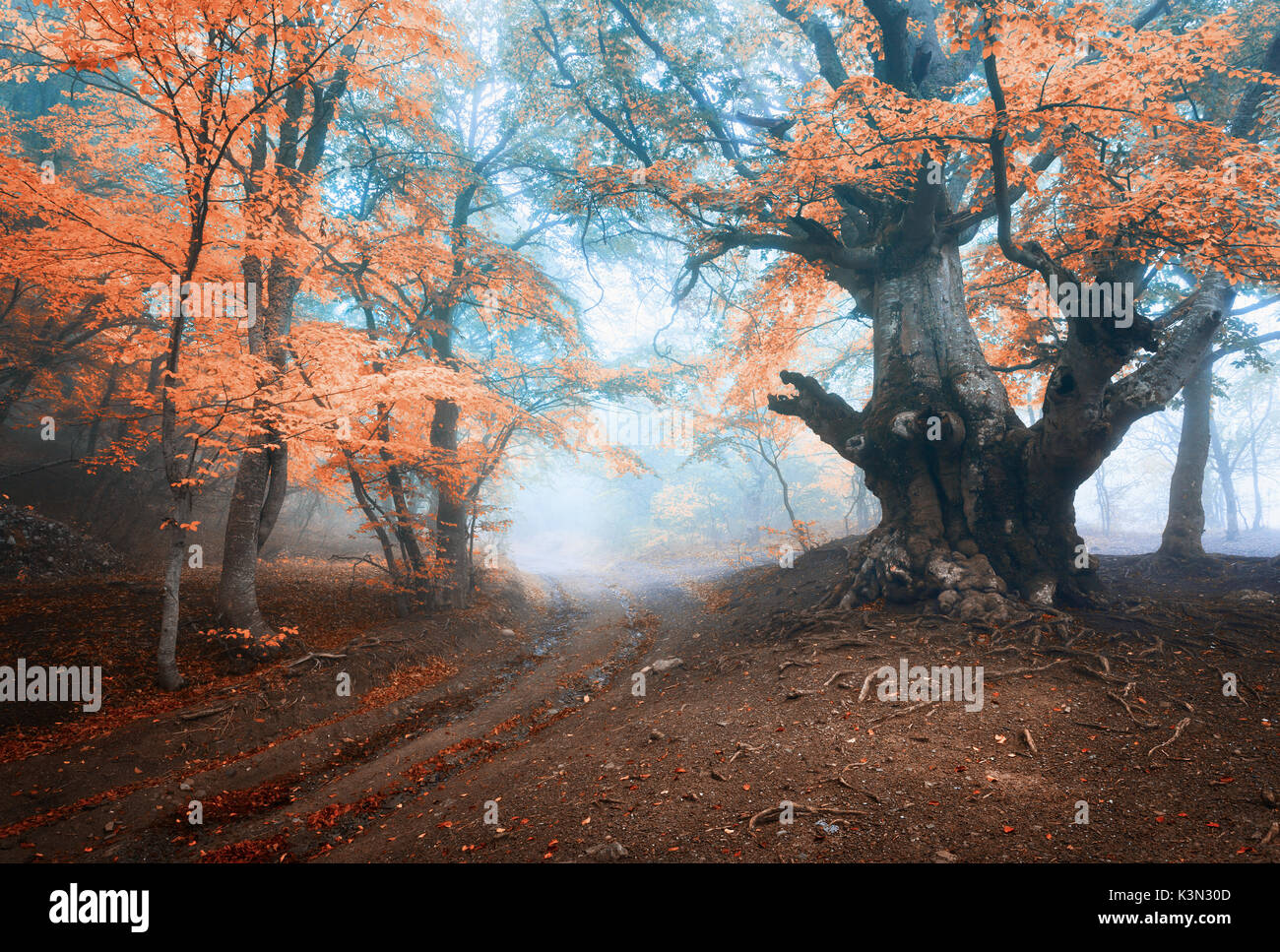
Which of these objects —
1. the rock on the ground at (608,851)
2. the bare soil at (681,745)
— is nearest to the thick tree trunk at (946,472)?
the bare soil at (681,745)

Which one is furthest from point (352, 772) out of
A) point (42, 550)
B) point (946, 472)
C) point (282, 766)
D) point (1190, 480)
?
point (1190, 480)

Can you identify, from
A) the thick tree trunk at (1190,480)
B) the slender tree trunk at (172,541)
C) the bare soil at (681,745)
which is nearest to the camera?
the bare soil at (681,745)

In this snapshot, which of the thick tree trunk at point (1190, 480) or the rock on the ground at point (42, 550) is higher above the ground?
the thick tree trunk at point (1190, 480)

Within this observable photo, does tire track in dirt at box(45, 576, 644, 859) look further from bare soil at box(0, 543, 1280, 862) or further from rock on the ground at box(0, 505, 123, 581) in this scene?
rock on the ground at box(0, 505, 123, 581)

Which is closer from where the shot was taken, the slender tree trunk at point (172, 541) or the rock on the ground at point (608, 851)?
the rock on the ground at point (608, 851)

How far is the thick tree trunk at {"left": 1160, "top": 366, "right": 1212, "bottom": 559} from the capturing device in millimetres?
10219

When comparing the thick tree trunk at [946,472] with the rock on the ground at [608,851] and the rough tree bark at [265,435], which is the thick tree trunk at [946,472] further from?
the rough tree bark at [265,435]

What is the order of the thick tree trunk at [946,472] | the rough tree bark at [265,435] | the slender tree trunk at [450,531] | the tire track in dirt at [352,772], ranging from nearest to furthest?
the tire track in dirt at [352,772] < the thick tree trunk at [946,472] < the rough tree bark at [265,435] < the slender tree trunk at [450,531]

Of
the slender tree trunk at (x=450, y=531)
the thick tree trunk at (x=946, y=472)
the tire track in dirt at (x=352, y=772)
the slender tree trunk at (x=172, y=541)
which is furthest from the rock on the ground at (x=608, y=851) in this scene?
the slender tree trunk at (x=450, y=531)

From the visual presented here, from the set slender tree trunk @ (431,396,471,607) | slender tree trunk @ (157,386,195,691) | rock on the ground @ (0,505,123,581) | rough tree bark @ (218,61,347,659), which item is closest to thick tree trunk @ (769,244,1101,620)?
slender tree trunk @ (431,396,471,607)

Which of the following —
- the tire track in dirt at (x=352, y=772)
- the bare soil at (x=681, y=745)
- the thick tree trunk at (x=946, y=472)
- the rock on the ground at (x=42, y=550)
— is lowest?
the tire track in dirt at (x=352, y=772)

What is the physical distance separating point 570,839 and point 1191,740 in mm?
4328

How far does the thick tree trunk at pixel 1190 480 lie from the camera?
10.2m
